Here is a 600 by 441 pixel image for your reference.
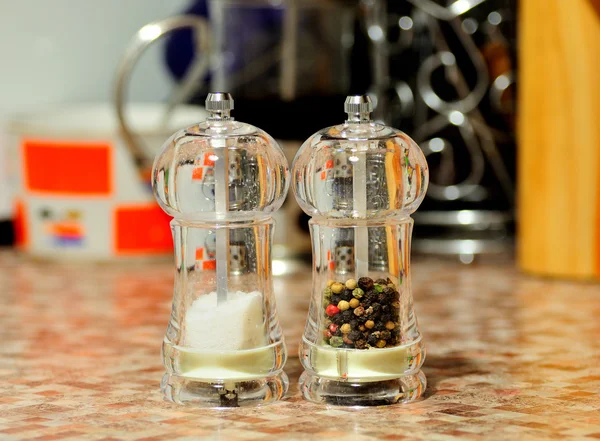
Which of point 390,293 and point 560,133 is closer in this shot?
point 390,293

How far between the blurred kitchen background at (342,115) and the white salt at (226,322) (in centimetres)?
69

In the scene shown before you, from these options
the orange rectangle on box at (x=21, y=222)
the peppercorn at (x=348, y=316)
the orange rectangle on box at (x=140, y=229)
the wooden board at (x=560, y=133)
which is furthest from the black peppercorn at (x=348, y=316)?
the orange rectangle on box at (x=21, y=222)

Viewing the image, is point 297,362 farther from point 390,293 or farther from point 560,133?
point 560,133

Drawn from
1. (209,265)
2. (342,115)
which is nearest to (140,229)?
(342,115)

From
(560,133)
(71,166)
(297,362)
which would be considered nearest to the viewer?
(297,362)

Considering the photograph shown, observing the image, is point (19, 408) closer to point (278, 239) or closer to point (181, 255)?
point (181, 255)

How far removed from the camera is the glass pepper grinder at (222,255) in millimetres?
873

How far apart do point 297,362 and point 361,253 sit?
0.73 ft

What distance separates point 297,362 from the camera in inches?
42.2

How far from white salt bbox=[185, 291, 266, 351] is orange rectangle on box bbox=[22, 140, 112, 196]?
759mm

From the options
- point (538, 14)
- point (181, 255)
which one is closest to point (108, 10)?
point (538, 14)

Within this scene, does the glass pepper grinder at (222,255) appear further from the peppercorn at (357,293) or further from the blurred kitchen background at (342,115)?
the blurred kitchen background at (342,115)

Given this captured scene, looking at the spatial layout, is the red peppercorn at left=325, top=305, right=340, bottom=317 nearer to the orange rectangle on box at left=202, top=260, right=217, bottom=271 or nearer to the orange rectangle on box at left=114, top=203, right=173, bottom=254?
the orange rectangle on box at left=202, top=260, right=217, bottom=271

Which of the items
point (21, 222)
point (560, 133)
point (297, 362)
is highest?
point (560, 133)
